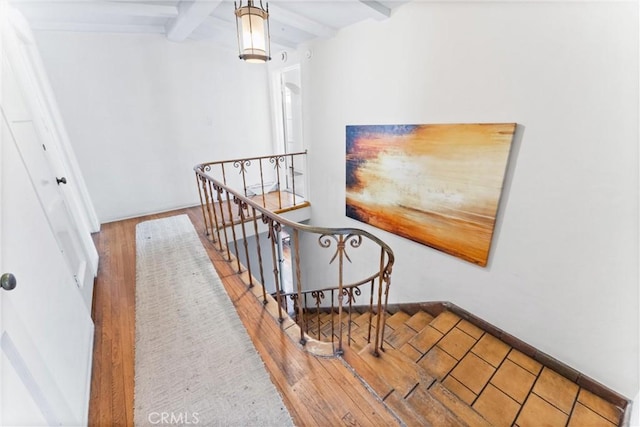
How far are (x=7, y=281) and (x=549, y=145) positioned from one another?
281 cm

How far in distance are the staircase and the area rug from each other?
57 cm

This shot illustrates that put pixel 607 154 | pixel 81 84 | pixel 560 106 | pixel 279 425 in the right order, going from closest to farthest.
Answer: pixel 279 425, pixel 607 154, pixel 560 106, pixel 81 84

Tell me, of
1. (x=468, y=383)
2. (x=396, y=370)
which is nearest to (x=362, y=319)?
(x=468, y=383)

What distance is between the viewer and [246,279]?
2369mm

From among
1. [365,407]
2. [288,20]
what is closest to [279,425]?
[365,407]

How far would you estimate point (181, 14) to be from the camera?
2.84 m

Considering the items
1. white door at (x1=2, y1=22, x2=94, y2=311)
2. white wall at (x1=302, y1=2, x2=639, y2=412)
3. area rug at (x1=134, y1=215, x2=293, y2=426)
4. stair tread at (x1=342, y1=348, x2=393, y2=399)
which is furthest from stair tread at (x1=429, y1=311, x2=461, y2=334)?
white door at (x1=2, y1=22, x2=94, y2=311)

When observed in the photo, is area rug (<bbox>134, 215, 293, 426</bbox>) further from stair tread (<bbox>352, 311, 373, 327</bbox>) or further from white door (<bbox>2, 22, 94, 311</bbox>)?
stair tread (<bbox>352, 311, 373, 327</bbox>)

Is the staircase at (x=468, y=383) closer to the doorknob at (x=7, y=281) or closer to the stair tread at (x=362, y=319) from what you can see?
the stair tread at (x=362, y=319)

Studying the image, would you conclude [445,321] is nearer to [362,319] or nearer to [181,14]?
[362,319]

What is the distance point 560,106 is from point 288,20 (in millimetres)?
2567

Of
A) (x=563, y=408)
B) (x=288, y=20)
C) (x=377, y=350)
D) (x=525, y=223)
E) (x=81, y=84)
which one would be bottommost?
(x=563, y=408)

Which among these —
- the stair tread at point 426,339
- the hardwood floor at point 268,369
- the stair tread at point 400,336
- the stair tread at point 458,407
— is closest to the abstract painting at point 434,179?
the stair tread at point 426,339

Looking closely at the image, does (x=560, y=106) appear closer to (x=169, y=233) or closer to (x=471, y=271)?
(x=471, y=271)
